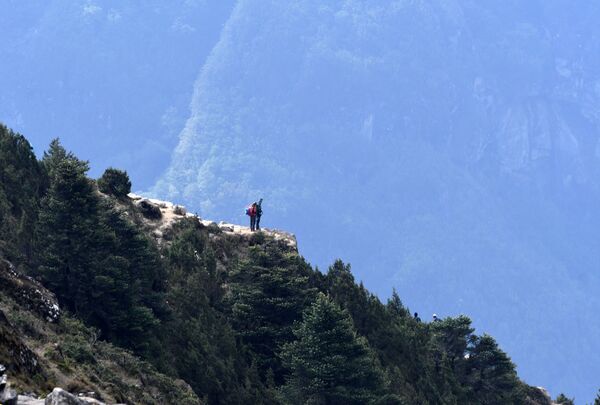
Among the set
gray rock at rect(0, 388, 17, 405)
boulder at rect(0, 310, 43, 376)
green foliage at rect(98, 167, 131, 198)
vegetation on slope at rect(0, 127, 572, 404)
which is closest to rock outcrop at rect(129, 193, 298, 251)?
vegetation on slope at rect(0, 127, 572, 404)

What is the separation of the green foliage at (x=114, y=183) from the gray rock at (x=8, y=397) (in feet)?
110

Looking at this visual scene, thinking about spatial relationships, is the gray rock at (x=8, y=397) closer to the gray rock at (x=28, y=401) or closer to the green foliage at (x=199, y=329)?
the gray rock at (x=28, y=401)

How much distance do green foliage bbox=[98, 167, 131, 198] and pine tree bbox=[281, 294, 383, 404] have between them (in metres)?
14.6

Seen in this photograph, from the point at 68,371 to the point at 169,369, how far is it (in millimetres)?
11975

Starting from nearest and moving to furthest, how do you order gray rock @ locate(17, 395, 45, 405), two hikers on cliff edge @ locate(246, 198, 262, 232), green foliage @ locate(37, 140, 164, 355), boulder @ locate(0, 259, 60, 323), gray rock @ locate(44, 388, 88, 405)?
gray rock @ locate(44, 388, 88, 405), gray rock @ locate(17, 395, 45, 405), boulder @ locate(0, 259, 60, 323), green foliage @ locate(37, 140, 164, 355), two hikers on cliff edge @ locate(246, 198, 262, 232)

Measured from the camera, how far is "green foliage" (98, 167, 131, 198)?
47766 mm

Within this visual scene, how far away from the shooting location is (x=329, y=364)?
1421 inches

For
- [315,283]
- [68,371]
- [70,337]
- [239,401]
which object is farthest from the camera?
[315,283]

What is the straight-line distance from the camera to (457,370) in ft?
172

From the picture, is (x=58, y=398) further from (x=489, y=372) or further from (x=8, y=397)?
(x=489, y=372)

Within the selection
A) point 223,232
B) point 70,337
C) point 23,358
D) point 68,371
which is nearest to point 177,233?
point 223,232

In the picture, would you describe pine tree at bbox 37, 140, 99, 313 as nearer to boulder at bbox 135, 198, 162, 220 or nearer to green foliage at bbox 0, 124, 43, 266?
green foliage at bbox 0, 124, 43, 266

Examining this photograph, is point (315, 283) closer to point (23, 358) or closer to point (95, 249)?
point (95, 249)

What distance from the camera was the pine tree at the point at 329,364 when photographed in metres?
35.8
